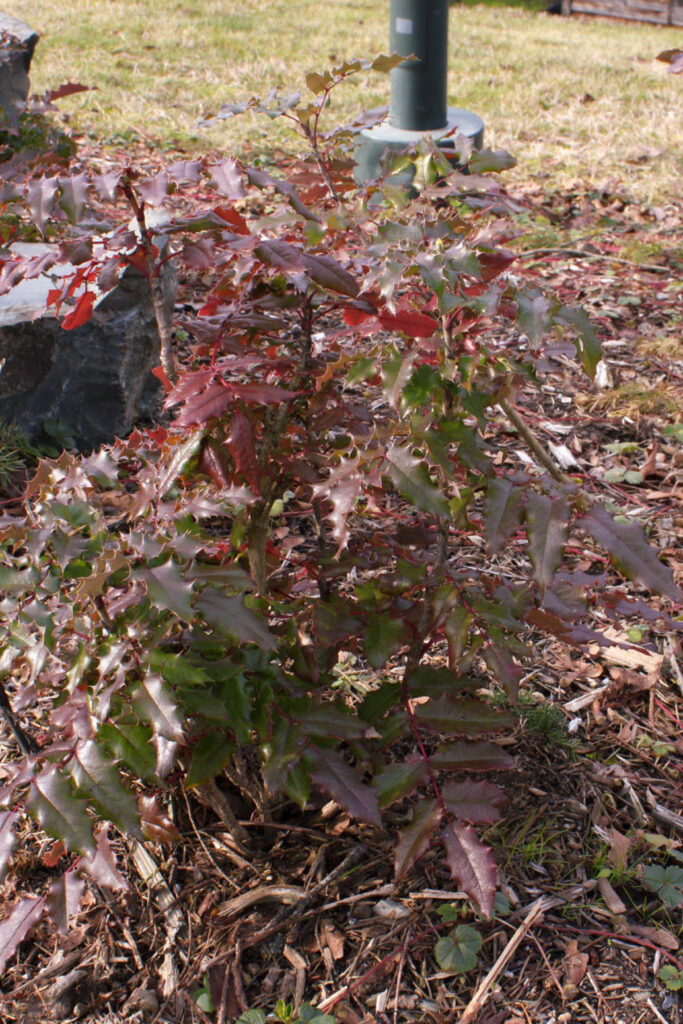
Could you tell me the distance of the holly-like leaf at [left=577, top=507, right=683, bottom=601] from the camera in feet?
4.02

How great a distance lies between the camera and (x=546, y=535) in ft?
4.03

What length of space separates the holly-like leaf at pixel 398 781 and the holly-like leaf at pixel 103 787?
426 mm

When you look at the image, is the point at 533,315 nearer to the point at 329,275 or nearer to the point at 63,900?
the point at 329,275

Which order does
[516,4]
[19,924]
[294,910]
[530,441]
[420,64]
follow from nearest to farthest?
[19,924]
[294,910]
[530,441]
[420,64]
[516,4]

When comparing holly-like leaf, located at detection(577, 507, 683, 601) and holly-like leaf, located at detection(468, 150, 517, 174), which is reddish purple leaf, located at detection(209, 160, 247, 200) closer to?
holly-like leaf, located at detection(468, 150, 517, 174)

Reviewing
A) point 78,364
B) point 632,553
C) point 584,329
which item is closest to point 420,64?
point 78,364

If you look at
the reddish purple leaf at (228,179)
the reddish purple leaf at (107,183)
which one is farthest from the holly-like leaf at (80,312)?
the reddish purple leaf at (228,179)

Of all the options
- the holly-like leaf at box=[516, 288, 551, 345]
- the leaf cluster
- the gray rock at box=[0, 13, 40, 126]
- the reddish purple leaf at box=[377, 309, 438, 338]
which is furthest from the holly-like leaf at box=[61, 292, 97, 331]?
the gray rock at box=[0, 13, 40, 126]

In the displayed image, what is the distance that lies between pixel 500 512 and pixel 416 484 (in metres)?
0.13

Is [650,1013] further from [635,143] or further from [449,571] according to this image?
[635,143]

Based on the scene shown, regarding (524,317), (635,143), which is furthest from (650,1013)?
(635,143)

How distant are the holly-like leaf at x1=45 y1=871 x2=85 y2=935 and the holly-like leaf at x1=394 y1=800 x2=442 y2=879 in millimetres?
507

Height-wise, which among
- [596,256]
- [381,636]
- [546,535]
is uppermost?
[546,535]

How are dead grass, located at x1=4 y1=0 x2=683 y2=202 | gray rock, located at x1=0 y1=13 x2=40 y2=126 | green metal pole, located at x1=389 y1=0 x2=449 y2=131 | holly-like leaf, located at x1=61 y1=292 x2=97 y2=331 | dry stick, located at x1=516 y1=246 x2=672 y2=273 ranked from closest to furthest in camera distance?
holly-like leaf, located at x1=61 y1=292 x2=97 y2=331 < gray rock, located at x1=0 y1=13 x2=40 y2=126 < dry stick, located at x1=516 y1=246 x2=672 y2=273 < green metal pole, located at x1=389 y1=0 x2=449 y2=131 < dead grass, located at x1=4 y1=0 x2=683 y2=202
